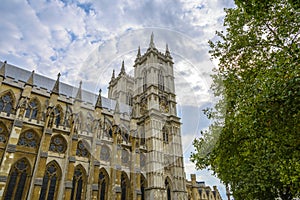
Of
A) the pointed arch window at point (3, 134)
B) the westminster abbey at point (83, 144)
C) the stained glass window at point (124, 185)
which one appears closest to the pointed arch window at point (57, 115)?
the westminster abbey at point (83, 144)

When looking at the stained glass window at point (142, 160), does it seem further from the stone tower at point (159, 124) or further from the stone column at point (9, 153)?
the stone column at point (9, 153)

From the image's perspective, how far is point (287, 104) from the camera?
21.7ft

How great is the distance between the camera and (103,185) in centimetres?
2378

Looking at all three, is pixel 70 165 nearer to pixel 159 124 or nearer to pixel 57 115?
pixel 57 115

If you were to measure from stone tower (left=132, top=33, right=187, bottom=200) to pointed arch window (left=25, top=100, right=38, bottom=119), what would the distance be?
13.6m

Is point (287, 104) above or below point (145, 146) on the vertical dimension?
below

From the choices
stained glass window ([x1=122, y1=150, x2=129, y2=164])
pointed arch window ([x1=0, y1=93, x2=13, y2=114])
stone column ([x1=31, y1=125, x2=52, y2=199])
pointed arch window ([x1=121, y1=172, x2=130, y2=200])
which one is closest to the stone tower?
pointed arch window ([x1=121, y1=172, x2=130, y2=200])

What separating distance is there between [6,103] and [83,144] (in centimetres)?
955

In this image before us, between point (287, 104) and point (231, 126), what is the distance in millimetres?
4005

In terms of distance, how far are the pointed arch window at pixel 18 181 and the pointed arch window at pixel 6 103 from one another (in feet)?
20.1

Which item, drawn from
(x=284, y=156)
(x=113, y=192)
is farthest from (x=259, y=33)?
(x=113, y=192)

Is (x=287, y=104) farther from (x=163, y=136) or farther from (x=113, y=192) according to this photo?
(x=163, y=136)

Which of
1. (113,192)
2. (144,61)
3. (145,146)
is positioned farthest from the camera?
(144,61)

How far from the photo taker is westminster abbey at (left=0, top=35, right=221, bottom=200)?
19828mm
